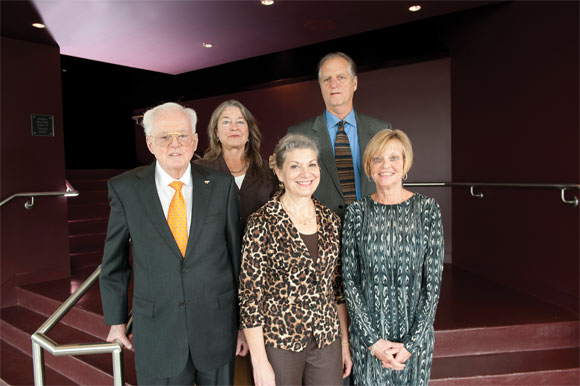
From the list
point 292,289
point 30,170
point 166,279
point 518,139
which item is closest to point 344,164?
point 292,289

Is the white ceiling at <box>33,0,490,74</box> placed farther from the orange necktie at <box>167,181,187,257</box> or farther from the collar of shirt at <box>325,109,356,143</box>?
the orange necktie at <box>167,181,187,257</box>

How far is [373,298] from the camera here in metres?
1.72

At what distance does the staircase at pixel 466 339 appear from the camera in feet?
8.96

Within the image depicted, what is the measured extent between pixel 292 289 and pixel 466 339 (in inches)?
78.7

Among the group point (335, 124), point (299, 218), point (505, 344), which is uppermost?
point (335, 124)

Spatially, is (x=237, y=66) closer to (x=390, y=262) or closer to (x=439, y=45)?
(x=439, y=45)

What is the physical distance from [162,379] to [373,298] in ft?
3.04

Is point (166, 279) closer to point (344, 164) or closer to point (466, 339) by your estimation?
point (344, 164)

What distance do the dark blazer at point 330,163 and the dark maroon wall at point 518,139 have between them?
226 cm

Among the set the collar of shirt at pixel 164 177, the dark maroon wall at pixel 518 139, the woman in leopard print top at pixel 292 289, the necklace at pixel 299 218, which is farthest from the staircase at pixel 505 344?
the collar of shirt at pixel 164 177

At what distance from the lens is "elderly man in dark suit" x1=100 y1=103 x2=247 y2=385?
1532 mm

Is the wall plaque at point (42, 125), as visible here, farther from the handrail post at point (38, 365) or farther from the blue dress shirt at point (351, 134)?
the blue dress shirt at point (351, 134)

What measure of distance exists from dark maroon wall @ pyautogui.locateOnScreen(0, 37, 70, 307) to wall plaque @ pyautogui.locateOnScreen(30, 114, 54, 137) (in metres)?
0.05

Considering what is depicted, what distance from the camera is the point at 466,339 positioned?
2.94 metres
